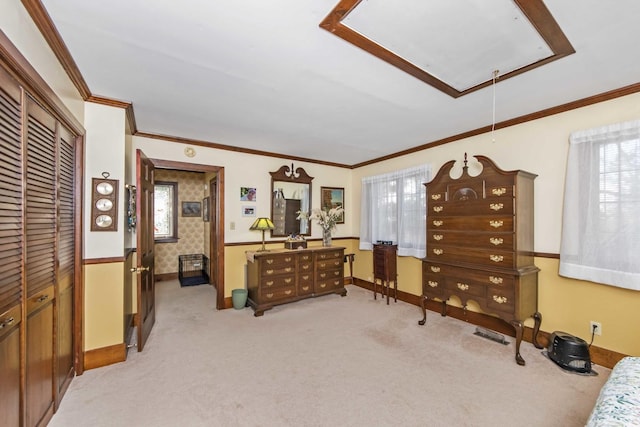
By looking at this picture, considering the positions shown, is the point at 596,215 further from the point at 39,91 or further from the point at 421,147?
the point at 39,91

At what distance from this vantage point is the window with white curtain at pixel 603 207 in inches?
88.0

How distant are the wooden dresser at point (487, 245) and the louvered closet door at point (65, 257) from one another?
344 centimetres

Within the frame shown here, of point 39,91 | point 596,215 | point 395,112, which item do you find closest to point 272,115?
point 395,112

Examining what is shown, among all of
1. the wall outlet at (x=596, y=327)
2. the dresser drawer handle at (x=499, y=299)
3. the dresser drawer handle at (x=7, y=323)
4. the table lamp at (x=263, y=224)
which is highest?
the table lamp at (x=263, y=224)

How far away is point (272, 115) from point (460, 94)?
1.83 metres

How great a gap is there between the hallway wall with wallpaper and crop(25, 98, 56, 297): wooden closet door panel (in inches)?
158

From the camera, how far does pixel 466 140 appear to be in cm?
351

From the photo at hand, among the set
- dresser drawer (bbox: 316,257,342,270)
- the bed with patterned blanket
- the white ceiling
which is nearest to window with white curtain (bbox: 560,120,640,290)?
the white ceiling

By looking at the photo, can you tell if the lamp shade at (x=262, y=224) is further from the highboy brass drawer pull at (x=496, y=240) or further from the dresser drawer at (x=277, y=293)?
the highboy brass drawer pull at (x=496, y=240)

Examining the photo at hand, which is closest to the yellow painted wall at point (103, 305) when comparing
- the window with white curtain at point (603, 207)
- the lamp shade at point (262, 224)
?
the lamp shade at point (262, 224)

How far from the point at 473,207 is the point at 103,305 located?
12.3 feet

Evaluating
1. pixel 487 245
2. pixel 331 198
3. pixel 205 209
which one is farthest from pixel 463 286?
pixel 205 209

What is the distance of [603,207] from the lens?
239cm

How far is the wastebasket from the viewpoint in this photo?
12.7ft
